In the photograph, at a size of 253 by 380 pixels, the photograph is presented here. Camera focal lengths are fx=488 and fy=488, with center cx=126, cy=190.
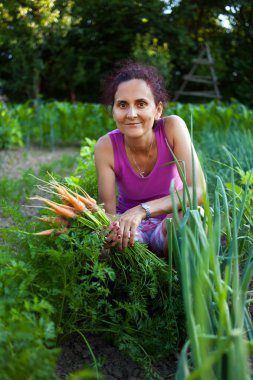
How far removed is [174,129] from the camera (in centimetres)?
214

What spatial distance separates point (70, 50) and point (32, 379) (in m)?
9.06

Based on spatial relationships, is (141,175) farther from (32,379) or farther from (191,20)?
(191,20)

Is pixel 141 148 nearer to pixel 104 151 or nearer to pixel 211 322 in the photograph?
pixel 104 151

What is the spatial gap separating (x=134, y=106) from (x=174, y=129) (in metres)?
0.22

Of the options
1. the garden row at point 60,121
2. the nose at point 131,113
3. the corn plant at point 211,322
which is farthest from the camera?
the garden row at point 60,121

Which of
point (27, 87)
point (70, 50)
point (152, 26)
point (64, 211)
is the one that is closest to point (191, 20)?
point (152, 26)

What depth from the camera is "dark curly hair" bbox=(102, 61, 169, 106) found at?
82.7 inches

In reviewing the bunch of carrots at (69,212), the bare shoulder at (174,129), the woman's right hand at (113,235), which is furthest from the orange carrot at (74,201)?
the bare shoulder at (174,129)

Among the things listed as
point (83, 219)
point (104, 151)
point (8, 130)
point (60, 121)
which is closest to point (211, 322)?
point (83, 219)

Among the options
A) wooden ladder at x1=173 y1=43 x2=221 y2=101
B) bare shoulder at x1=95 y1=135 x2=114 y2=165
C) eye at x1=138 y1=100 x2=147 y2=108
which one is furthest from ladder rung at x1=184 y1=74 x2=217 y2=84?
eye at x1=138 y1=100 x2=147 y2=108

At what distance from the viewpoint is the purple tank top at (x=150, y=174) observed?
218 cm

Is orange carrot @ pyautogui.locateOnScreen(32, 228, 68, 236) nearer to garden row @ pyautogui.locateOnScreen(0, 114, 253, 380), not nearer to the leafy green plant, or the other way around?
garden row @ pyautogui.locateOnScreen(0, 114, 253, 380)

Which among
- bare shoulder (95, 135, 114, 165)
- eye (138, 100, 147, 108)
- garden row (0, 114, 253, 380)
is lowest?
garden row (0, 114, 253, 380)

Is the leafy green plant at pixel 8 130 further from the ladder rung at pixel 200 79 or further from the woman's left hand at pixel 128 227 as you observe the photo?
the ladder rung at pixel 200 79
